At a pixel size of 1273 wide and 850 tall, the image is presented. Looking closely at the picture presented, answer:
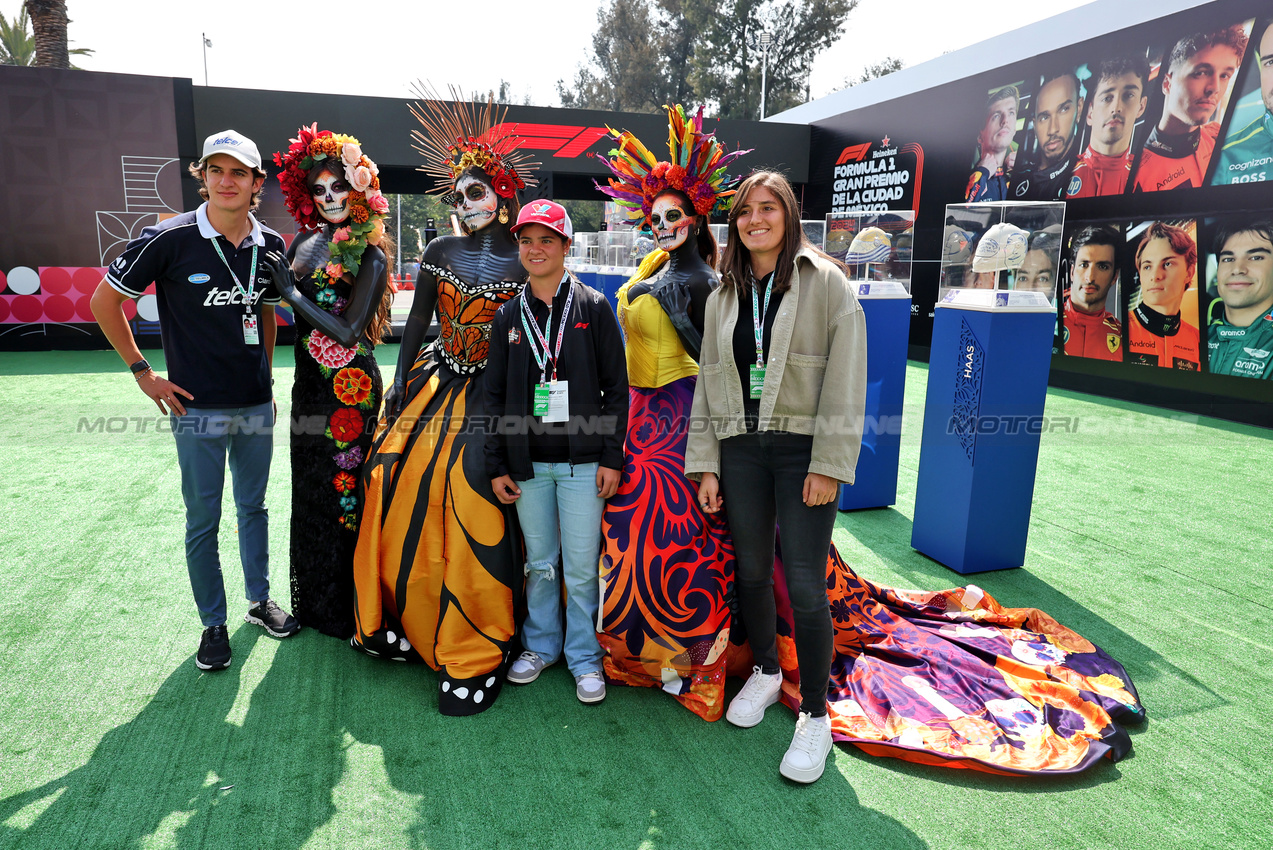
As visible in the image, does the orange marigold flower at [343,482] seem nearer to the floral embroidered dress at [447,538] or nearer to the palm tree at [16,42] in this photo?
the floral embroidered dress at [447,538]

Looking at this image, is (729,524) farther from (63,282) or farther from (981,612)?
(63,282)

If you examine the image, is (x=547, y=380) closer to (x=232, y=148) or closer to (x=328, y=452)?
(x=328, y=452)

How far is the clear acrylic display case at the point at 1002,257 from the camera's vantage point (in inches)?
142

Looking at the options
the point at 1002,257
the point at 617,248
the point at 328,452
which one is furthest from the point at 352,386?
the point at 617,248

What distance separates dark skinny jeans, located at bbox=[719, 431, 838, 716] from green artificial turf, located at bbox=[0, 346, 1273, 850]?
364mm

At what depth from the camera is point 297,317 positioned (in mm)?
2820

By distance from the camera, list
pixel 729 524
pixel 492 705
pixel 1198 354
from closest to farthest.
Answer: pixel 729 524 → pixel 492 705 → pixel 1198 354

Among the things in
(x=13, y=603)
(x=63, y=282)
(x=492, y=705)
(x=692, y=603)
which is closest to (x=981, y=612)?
(x=692, y=603)

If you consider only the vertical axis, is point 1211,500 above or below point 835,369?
below

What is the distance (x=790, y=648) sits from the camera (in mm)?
2643

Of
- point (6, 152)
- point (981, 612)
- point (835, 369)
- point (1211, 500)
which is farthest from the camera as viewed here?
point (6, 152)

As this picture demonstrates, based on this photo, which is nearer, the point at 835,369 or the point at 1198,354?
the point at 835,369

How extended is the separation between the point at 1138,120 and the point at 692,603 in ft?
28.5

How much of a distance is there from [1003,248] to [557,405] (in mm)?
2699
